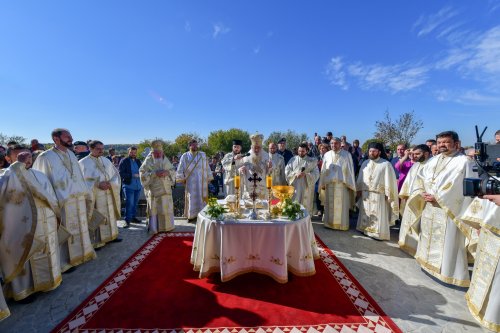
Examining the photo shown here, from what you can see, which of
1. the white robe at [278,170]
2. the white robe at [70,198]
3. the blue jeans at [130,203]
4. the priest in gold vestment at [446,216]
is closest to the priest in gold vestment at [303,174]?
the white robe at [278,170]

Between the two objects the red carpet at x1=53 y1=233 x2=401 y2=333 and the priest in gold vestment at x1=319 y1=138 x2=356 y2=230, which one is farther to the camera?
the priest in gold vestment at x1=319 y1=138 x2=356 y2=230

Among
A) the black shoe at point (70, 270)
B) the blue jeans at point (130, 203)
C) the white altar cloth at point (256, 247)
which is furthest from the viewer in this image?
the blue jeans at point (130, 203)

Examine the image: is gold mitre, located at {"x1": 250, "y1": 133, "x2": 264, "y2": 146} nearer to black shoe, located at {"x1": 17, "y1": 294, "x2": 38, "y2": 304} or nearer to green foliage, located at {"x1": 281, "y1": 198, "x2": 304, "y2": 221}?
green foliage, located at {"x1": 281, "y1": 198, "x2": 304, "y2": 221}

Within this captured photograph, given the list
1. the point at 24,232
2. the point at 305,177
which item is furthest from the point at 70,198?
the point at 305,177

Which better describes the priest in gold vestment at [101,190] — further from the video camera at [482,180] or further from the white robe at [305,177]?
the video camera at [482,180]

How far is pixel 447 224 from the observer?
13.4 ft

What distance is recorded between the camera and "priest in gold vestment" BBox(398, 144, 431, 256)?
496cm

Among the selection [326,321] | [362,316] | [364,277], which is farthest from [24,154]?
[364,277]

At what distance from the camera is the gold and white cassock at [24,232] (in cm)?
347

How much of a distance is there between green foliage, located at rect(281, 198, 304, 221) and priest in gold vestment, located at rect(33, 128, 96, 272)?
4.07 meters

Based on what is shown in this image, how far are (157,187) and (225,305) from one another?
414 centimetres

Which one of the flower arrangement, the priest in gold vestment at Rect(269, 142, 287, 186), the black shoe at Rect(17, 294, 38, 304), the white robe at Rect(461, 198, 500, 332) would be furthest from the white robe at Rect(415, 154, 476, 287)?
the black shoe at Rect(17, 294, 38, 304)

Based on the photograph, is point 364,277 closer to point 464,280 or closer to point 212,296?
point 464,280

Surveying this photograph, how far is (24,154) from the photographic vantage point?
3590 mm
